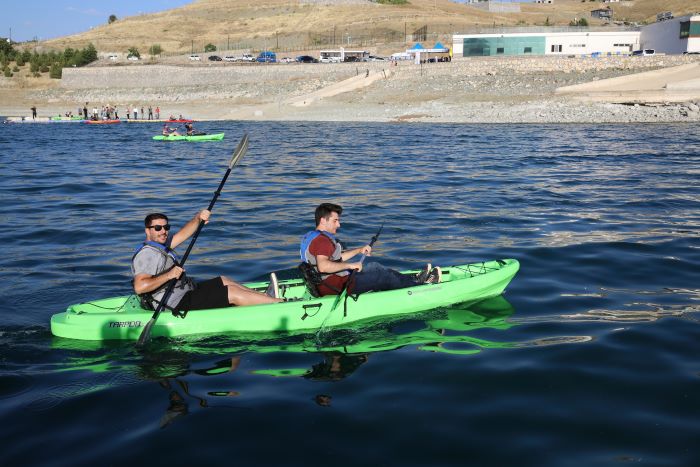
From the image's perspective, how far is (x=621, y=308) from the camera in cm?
852

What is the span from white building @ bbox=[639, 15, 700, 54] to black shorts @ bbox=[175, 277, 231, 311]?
59300 mm

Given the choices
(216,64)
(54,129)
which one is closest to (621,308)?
(54,129)

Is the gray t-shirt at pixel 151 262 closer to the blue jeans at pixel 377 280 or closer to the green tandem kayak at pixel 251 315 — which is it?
the green tandem kayak at pixel 251 315

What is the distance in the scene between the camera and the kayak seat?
311 inches

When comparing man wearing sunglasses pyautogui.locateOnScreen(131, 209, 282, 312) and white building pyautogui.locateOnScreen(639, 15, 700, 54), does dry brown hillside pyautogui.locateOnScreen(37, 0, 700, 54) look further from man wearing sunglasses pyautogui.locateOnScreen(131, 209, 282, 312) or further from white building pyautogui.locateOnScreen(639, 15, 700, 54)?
man wearing sunglasses pyautogui.locateOnScreen(131, 209, 282, 312)

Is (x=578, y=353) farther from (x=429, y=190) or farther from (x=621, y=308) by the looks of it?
(x=429, y=190)

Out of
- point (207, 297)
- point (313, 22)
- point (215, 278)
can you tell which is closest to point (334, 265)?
point (215, 278)

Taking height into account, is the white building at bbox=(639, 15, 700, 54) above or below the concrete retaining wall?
above

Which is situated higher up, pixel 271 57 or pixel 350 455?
pixel 271 57

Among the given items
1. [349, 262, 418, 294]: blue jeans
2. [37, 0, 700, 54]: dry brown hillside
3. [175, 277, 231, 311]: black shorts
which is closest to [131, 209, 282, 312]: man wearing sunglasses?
[175, 277, 231, 311]: black shorts

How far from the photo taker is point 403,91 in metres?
49.6

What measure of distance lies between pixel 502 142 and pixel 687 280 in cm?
2022

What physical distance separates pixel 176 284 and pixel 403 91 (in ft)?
143

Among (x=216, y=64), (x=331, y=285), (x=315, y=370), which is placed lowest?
(x=315, y=370)
